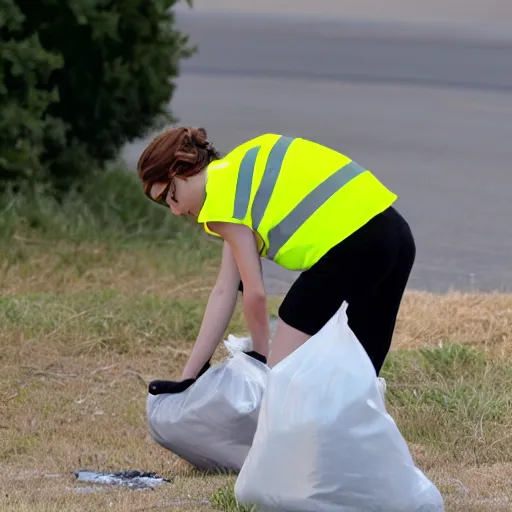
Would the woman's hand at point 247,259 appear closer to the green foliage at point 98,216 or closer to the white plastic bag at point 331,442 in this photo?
the white plastic bag at point 331,442

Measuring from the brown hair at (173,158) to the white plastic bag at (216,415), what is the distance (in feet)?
2.41

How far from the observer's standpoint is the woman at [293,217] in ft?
13.9

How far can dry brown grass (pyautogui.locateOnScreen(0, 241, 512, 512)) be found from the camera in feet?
14.6

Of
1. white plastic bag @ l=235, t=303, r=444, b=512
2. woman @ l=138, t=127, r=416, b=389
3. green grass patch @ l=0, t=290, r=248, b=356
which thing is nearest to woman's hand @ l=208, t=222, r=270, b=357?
woman @ l=138, t=127, r=416, b=389

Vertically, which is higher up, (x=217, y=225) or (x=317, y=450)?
(x=217, y=225)

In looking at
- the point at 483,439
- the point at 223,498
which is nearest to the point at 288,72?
the point at 483,439

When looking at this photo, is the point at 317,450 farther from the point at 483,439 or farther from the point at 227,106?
the point at 227,106

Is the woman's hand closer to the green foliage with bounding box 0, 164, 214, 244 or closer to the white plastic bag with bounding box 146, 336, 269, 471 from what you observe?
the white plastic bag with bounding box 146, 336, 269, 471

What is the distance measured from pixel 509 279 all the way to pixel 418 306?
6.28ft

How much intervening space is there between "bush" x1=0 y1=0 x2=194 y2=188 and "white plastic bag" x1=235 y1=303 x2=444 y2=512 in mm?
5027

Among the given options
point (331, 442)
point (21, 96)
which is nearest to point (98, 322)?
point (21, 96)

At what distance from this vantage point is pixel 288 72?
1895cm

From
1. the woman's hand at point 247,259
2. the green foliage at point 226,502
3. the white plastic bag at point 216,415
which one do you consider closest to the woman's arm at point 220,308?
the white plastic bag at point 216,415

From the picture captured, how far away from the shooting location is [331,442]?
3.61 metres
